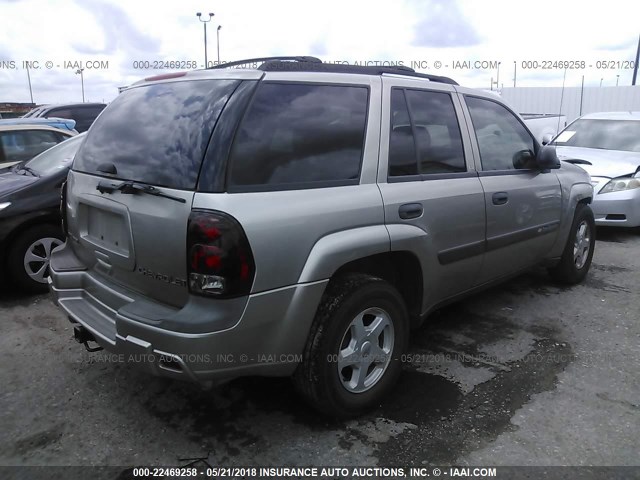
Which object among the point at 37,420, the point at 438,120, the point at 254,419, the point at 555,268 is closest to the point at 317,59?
the point at 438,120

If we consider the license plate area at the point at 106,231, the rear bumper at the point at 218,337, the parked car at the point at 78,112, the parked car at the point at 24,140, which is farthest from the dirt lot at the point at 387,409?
the parked car at the point at 78,112

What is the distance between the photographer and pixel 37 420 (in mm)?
2814

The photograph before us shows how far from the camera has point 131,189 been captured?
96.3 inches

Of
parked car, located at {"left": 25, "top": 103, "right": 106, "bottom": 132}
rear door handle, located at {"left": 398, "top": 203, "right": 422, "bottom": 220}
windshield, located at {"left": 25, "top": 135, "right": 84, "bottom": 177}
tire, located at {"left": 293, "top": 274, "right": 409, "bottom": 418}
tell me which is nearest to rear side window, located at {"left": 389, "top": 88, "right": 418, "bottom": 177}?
rear door handle, located at {"left": 398, "top": 203, "right": 422, "bottom": 220}

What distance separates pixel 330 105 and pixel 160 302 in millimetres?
1282

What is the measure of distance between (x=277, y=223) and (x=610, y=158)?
653cm

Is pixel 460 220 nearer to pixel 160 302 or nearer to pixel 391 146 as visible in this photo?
pixel 391 146

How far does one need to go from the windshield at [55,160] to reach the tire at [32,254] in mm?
633

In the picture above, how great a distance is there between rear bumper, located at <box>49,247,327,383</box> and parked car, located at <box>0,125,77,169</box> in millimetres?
5224

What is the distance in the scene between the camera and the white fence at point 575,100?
24.5 meters

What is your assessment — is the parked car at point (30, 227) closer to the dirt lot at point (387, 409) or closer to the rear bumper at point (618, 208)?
the dirt lot at point (387, 409)

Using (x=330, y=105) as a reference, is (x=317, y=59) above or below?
above

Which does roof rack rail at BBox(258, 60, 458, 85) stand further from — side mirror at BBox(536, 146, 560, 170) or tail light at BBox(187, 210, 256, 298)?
side mirror at BBox(536, 146, 560, 170)

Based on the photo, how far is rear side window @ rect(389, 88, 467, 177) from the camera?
2.95 m
